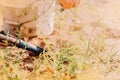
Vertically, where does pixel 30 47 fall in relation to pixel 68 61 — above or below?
above

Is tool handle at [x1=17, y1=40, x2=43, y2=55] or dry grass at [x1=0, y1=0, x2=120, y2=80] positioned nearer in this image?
dry grass at [x1=0, y1=0, x2=120, y2=80]

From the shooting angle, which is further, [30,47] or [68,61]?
[30,47]

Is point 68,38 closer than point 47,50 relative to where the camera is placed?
No

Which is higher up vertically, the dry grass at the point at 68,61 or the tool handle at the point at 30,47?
the tool handle at the point at 30,47

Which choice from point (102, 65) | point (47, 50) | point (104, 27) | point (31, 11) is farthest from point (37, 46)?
point (104, 27)

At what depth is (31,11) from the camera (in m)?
2.95

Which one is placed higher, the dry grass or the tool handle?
the tool handle

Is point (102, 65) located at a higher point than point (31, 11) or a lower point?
lower

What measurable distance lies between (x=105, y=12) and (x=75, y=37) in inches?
22.8

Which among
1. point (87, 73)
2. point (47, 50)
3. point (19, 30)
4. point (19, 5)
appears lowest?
point (87, 73)

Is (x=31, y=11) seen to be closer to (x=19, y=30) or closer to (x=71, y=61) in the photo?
(x=19, y=30)

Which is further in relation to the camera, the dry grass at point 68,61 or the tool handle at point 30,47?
the tool handle at point 30,47

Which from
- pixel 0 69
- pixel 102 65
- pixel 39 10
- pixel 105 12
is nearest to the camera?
pixel 0 69

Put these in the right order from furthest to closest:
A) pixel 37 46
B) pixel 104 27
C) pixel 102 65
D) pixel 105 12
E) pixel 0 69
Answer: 1. pixel 105 12
2. pixel 104 27
3. pixel 37 46
4. pixel 102 65
5. pixel 0 69
